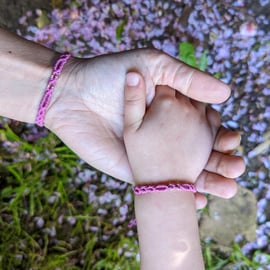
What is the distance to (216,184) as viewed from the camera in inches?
71.7

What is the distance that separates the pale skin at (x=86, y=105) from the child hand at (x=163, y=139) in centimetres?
7

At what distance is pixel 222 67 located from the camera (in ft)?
8.30

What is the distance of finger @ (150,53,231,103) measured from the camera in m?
1.61

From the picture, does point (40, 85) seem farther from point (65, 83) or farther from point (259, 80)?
point (259, 80)

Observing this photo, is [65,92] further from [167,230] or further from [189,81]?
[167,230]

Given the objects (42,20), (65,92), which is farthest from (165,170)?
(42,20)

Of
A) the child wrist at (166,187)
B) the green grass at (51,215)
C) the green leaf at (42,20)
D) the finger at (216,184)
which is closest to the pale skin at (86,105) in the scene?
the finger at (216,184)

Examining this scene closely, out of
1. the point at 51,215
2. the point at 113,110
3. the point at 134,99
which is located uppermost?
the point at 134,99

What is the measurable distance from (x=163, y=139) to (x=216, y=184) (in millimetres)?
283

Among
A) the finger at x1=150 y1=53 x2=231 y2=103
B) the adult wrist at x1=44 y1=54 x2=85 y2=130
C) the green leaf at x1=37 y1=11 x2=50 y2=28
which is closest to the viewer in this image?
the finger at x1=150 y1=53 x2=231 y2=103

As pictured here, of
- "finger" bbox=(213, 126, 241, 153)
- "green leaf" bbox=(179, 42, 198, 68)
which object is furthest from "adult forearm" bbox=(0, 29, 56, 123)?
"green leaf" bbox=(179, 42, 198, 68)

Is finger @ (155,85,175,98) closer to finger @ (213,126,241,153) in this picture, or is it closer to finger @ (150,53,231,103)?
finger @ (150,53,231,103)

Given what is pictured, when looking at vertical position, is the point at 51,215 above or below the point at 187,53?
below

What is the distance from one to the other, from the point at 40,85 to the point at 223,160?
71 cm
